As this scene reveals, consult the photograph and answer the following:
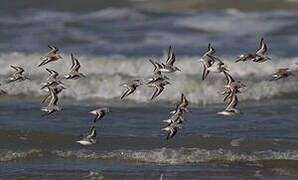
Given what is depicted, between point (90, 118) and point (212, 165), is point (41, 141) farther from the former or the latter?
point (212, 165)

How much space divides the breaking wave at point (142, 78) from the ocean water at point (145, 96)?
0.03 metres

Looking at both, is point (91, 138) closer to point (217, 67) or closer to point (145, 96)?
point (217, 67)

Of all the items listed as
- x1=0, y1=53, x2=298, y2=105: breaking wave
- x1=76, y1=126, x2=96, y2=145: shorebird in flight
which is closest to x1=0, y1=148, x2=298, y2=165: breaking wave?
x1=76, y1=126, x2=96, y2=145: shorebird in flight

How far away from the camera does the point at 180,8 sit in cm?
2625

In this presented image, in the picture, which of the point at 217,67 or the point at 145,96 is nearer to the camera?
the point at 217,67

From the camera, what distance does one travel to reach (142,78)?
18203 millimetres

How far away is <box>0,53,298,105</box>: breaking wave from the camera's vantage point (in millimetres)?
16203

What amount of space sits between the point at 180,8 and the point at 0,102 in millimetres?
11795

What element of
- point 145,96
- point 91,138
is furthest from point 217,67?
point 145,96

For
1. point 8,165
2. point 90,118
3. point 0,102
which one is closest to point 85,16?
point 0,102

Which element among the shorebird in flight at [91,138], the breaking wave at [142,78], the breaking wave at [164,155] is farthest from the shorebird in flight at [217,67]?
the breaking wave at [142,78]

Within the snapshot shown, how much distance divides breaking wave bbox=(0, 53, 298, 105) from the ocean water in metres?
0.03

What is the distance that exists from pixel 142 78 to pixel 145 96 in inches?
77.3

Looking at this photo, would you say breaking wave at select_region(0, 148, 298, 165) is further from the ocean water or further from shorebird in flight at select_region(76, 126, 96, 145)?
shorebird in flight at select_region(76, 126, 96, 145)
